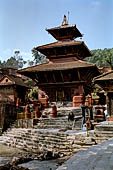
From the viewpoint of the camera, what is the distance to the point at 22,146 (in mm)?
13484

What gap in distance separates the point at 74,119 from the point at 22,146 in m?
4.49

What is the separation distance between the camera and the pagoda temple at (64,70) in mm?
23703

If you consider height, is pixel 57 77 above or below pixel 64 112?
above

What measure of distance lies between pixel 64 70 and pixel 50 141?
1259 centimetres

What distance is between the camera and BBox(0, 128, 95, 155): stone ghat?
10225mm

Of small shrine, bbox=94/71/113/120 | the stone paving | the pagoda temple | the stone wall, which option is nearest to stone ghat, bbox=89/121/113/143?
small shrine, bbox=94/71/113/120

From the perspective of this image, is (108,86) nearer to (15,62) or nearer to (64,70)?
(64,70)

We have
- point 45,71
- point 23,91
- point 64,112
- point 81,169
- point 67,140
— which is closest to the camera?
point 81,169

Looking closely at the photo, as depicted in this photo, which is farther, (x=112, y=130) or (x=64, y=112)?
(x=64, y=112)

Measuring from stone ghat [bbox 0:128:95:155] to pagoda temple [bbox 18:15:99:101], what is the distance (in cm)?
983

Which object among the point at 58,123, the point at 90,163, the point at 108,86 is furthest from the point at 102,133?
the point at 58,123

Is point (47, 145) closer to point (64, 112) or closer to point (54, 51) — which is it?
point (64, 112)

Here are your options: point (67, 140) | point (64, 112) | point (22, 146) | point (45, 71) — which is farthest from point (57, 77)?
point (67, 140)

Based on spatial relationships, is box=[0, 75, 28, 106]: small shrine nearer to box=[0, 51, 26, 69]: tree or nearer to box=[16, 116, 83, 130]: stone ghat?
box=[16, 116, 83, 130]: stone ghat
